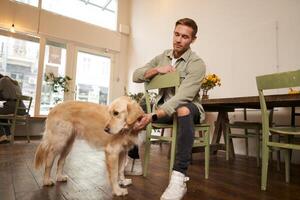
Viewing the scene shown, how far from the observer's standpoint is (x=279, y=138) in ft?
6.85

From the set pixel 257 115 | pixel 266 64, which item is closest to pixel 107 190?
pixel 257 115

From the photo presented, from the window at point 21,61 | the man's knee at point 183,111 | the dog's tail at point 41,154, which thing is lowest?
the dog's tail at point 41,154

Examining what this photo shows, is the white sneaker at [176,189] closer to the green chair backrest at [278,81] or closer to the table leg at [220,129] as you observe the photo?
the green chair backrest at [278,81]

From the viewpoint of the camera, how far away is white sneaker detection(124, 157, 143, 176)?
190 cm

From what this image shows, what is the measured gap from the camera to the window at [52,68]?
17.6 ft

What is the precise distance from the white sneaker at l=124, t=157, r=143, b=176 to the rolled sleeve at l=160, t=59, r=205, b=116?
78 centimetres

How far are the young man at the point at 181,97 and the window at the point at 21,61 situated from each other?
172 inches

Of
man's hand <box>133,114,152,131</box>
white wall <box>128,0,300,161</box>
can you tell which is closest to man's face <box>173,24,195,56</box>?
man's hand <box>133,114,152,131</box>

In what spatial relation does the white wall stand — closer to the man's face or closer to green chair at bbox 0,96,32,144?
the man's face

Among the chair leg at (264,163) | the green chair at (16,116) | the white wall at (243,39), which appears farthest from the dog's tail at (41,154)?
the white wall at (243,39)

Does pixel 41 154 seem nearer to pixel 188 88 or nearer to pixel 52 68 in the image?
pixel 188 88

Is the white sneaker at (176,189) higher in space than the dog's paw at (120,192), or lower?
higher

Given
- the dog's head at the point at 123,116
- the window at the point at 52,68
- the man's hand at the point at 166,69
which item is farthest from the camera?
the window at the point at 52,68

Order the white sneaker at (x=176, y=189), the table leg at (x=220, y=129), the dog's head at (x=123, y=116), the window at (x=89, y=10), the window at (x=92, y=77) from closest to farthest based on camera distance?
the white sneaker at (x=176, y=189)
the dog's head at (x=123, y=116)
the table leg at (x=220, y=129)
the window at (x=89, y=10)
the window at (x=92, y=77)
